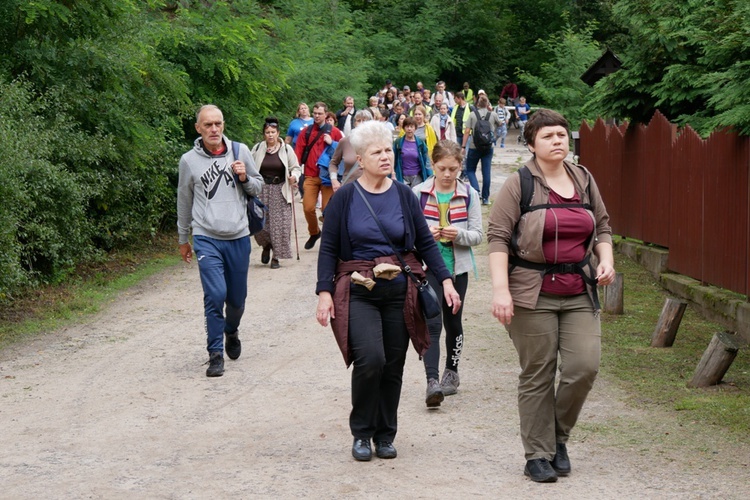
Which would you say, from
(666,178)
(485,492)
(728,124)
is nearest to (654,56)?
(666,178)

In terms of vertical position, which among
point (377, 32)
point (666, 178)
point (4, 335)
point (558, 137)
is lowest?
point (4, 335)

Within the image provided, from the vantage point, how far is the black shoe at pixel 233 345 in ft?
29.5

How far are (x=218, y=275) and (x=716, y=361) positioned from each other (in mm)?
3767

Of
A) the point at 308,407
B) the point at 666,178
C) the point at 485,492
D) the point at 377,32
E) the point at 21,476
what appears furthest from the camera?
the point at 377,32

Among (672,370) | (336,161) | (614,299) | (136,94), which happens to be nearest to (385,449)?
(672,370)

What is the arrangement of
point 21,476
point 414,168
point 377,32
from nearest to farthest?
point 21,476 < point 414,168 < point 377,32

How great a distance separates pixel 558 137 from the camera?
551cm

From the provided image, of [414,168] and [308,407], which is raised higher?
[414,168]

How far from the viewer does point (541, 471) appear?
18.3ft

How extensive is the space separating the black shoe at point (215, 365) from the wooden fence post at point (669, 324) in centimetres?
380

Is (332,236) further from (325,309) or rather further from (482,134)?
(482,134)

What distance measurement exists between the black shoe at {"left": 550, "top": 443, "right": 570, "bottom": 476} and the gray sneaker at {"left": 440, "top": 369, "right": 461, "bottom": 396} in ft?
6.39

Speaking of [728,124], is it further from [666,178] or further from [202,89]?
[202,89]

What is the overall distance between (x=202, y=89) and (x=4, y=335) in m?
8.33
